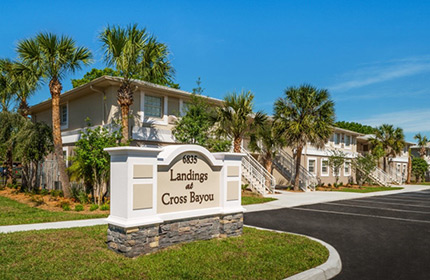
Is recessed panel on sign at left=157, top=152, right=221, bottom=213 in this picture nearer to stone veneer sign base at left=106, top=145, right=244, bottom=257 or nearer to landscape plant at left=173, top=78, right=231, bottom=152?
stone veneer sign base at left=106, top=145, right=244, bottom=257

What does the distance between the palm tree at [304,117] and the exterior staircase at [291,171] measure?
1.30 meters

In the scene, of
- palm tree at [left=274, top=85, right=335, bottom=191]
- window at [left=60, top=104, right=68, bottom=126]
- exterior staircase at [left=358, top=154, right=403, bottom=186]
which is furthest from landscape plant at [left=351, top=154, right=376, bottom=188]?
window at [left=60, top=104, right=68, bottom=126]

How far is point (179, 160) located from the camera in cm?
725

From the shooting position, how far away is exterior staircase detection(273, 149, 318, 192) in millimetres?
25625

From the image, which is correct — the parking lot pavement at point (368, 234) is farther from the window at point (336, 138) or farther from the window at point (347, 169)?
the window at point (347, 169)

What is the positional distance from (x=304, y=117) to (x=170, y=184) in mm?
18692

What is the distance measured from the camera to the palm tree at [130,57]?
14461 mm

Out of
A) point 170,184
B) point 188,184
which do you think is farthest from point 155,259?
point 188,184

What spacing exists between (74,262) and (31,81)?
40.4 feet

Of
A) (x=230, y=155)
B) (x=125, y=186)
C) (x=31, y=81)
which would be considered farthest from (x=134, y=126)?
(x=125, y=186)

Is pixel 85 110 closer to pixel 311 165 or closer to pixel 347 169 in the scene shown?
pixel 311 165

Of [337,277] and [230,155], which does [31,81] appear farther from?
[337,277]

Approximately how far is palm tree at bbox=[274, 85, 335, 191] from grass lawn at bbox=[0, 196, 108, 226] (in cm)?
1590

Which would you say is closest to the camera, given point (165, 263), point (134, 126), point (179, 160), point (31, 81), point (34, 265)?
point (34, 265)
